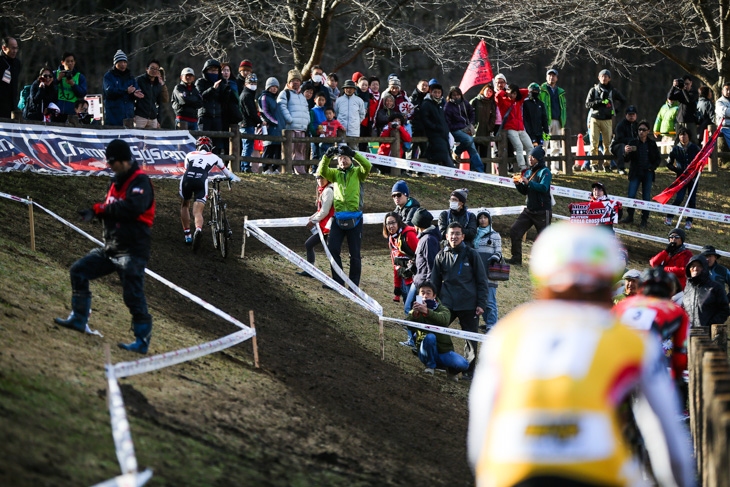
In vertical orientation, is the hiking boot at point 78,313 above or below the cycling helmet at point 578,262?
below

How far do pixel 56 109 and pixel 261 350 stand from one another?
942cm

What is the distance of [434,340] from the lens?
41.0 feet

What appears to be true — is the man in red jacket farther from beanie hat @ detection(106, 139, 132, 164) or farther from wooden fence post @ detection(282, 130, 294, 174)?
beanie hat @ detection(106, 139, 132, 164)

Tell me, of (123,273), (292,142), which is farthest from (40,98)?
(123,273)

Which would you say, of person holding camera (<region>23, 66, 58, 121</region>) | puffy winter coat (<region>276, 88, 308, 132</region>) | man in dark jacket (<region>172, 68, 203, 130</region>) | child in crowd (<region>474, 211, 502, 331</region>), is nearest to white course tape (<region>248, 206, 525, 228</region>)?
child in crowd (<region>474, 211, 502, 331</region>)

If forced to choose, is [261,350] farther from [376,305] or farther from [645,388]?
[645,388]

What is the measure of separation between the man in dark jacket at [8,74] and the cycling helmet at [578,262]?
1641 cm

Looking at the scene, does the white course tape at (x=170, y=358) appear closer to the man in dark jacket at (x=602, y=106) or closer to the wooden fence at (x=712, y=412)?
the wooden fence at (x=712, y=412)

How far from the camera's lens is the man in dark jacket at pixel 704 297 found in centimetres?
1395

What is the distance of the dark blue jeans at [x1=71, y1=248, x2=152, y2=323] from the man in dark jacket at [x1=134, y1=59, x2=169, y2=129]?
1016 centimetres

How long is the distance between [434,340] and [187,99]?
928cm

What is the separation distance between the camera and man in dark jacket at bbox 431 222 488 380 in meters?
12.8

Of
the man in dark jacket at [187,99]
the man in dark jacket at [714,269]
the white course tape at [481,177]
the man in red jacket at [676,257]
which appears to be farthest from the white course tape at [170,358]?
the white course tape at [481,177]

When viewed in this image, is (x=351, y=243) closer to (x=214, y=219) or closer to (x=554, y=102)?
(x=214, y=219)
